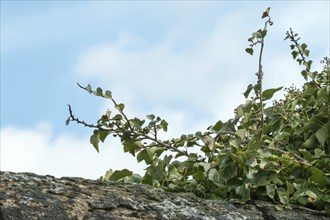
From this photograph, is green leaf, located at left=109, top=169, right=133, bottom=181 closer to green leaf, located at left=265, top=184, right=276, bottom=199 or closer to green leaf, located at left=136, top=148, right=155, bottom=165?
green leaf, located at left=136, top=148, right=155, bottom=165

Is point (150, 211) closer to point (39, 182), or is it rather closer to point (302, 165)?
point (39, 182)

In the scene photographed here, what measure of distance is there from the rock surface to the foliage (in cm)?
16

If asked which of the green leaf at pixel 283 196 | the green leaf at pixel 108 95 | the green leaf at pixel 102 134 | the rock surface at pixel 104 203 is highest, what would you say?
the green leaf at pixel 108 95

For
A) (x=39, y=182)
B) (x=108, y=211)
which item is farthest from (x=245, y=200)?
(x=39, y=182)

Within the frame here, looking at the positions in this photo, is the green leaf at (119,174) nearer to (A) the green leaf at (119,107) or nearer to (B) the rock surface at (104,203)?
(A) the green leaf at (119,107)

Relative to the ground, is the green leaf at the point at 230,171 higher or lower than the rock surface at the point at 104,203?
higher

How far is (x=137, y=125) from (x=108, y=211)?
3.24 feet

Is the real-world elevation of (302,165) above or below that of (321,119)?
below

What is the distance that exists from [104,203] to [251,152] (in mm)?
951

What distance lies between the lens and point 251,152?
3.44 metres

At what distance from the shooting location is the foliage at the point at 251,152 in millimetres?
3420

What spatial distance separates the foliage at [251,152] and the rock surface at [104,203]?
0.53 feet

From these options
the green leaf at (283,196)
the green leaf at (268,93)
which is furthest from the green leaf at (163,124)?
the green leaf at (283,196)

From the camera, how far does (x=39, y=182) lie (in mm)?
2912
